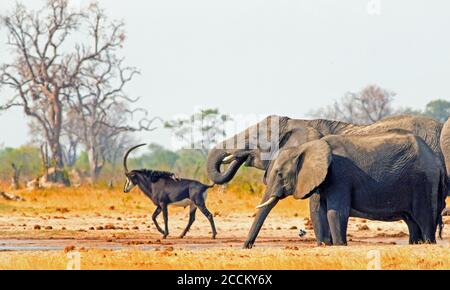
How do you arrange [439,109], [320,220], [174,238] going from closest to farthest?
[320,220] < [174,238] < [439,109]

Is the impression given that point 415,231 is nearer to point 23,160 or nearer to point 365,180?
point 365,180

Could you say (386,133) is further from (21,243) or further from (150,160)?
(150,160)

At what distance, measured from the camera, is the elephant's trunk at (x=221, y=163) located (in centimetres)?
2088

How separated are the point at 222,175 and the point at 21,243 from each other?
13.3 ft

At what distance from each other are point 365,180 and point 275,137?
2818 millimetres

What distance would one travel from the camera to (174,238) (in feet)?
79.8

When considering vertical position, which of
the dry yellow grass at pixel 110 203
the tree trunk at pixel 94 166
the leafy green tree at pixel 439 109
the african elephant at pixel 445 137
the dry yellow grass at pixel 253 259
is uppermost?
the leafy green tree at pixel 439 109

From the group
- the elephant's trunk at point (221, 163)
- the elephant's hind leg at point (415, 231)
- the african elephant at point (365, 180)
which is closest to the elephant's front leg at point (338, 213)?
the african elephant at point (365, 180)

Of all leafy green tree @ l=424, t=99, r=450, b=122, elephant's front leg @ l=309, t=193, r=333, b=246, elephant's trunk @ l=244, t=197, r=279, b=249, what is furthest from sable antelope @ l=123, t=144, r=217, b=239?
leafy green tree @ l=424, t=99, r=450, b=122

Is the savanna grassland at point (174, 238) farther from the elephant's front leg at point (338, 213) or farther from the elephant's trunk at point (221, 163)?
the elephant's trunk at point (221, 163)

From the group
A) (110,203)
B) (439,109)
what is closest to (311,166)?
(110,203)

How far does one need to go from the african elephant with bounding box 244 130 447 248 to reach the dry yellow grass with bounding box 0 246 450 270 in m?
1.18

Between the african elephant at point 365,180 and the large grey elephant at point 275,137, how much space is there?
5.36ft
